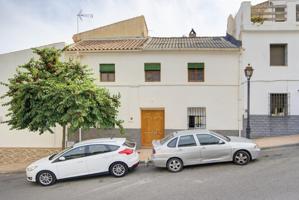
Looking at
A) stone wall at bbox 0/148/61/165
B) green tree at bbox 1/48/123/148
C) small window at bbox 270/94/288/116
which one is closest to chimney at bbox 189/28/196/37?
small window at bbox 270/94/288/116

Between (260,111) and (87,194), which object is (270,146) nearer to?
(260,111)

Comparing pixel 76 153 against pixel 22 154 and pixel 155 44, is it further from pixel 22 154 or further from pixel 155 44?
pixel 155 44

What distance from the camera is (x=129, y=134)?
46.8ft

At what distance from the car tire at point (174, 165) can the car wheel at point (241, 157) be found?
6.79 feet

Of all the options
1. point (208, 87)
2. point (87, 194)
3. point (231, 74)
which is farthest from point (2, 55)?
point (231, 74)

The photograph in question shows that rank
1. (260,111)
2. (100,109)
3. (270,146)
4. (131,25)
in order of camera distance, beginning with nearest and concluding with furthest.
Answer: (100,109) → (270,146) → (260,111) → (131,25)

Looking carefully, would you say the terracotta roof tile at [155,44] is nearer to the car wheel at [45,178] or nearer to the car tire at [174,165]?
the car tire at [174,165]

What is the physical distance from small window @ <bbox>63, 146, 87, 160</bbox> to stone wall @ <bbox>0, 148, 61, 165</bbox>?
4.60 m

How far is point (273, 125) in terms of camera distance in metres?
13.7

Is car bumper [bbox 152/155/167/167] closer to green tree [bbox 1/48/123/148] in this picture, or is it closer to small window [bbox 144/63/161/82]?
green tree [bbox 1/48/123/148]

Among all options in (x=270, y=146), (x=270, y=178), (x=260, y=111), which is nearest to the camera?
(x=270, y=178)

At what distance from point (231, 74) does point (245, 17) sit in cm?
339

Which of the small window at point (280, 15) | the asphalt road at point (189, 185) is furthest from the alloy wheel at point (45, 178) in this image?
the small window at point (280, 15)

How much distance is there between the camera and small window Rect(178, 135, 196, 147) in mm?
9250
